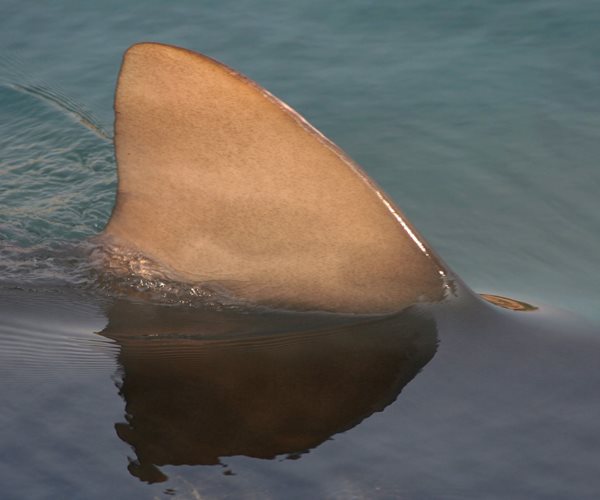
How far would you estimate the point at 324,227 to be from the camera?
247cm

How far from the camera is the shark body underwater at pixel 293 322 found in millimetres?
1987

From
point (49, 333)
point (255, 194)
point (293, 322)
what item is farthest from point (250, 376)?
point (49, 333)

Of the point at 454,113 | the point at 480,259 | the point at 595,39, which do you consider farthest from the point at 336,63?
the point at 480,259

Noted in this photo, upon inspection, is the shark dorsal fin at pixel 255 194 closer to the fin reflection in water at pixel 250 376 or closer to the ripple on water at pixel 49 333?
the fin reflection in water at pixel 250 376

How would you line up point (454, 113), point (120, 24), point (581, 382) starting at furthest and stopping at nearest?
point (120, 24), point (454, 113), point (581, 382)

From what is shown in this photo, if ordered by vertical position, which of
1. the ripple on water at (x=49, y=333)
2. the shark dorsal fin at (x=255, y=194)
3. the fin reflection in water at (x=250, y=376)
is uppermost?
the shark dorsal fin at (x=255, y=194)

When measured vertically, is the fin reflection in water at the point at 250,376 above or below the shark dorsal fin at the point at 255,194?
below

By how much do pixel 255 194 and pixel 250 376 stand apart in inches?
19.4

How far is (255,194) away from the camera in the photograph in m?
2.53

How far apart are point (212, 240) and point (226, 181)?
17 cm

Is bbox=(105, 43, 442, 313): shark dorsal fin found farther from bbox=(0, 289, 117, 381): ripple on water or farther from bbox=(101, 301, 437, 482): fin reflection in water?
bbox=(0, 289, 117, 381): ripple on water

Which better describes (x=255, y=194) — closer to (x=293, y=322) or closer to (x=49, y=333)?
(x=293, y=322)

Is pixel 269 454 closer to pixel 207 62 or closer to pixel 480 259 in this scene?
pixel 207 62

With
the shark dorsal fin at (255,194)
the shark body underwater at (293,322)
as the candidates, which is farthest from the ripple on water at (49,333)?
the shark dorsal fin at (255,194)
